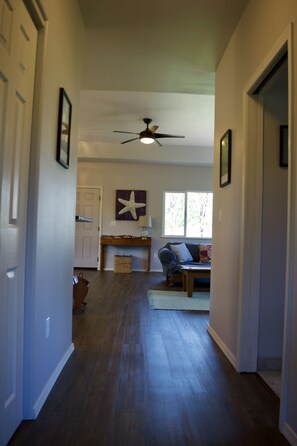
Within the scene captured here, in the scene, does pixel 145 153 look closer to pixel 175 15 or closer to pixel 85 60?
pixel 85 60

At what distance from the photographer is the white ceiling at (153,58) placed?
236cm

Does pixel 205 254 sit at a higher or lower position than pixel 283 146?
lower

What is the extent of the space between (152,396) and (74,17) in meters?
2.59

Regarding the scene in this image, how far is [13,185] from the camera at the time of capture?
4.34 ft

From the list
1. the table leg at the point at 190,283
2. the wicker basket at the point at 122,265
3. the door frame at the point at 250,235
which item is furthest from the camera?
the wicker basket at the point at 122,265

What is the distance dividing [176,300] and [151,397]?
104 inches

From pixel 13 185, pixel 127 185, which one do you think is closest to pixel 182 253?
pixel 127 185

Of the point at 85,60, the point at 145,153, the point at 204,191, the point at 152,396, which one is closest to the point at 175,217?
the point at 204,191

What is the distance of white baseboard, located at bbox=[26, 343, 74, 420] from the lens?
154 centimetres

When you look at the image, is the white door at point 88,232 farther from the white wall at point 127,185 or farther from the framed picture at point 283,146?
the framed picture at point 283,146

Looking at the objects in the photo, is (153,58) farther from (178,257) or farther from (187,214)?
(187,214)

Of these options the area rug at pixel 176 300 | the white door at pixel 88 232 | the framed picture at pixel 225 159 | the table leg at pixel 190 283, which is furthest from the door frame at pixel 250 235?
the white door at pixel 88 232

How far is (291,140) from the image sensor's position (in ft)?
4.79

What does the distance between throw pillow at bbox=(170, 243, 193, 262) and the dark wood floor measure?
3.10 m
